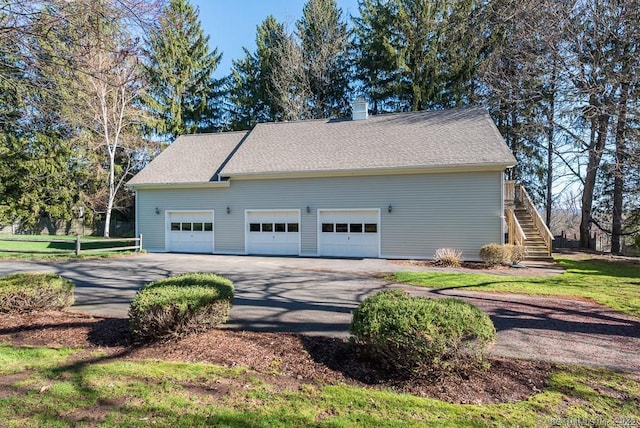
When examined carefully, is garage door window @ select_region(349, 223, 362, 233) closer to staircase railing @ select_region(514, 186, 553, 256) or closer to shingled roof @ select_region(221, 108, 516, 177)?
shingled roof @ select_region(221, 108, 516, 177)

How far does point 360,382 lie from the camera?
12.1 ft

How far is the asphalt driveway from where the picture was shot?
16.0ft

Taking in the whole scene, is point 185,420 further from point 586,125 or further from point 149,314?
point 586,125

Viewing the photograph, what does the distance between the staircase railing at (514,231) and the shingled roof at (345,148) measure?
2592 millimetres

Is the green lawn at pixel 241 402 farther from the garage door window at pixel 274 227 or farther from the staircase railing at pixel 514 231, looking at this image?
the garage door window at pixel 274 227

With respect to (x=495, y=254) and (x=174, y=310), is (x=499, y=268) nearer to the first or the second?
(x=495, y=254)

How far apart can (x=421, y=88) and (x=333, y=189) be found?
15.1m

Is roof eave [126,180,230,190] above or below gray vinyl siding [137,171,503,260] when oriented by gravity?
above

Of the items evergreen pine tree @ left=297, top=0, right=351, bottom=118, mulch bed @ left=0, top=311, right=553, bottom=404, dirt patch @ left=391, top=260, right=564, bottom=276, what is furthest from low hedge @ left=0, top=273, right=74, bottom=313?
evergreen pine tree @ left=297, top=0, right=351, bottom=118

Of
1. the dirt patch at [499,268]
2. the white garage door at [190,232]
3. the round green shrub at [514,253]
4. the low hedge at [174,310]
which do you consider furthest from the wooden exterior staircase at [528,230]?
the white garage door at [190,232]

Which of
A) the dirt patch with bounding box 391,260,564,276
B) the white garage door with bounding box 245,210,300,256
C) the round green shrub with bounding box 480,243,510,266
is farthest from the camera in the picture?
the white garage door with bounding box 245,210,300,256

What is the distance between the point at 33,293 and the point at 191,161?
1411cm

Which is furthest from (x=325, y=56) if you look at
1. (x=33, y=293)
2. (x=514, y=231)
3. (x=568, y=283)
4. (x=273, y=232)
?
(x=33, y=293)

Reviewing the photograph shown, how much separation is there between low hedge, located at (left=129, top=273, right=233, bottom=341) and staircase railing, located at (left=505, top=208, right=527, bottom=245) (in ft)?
41.3
